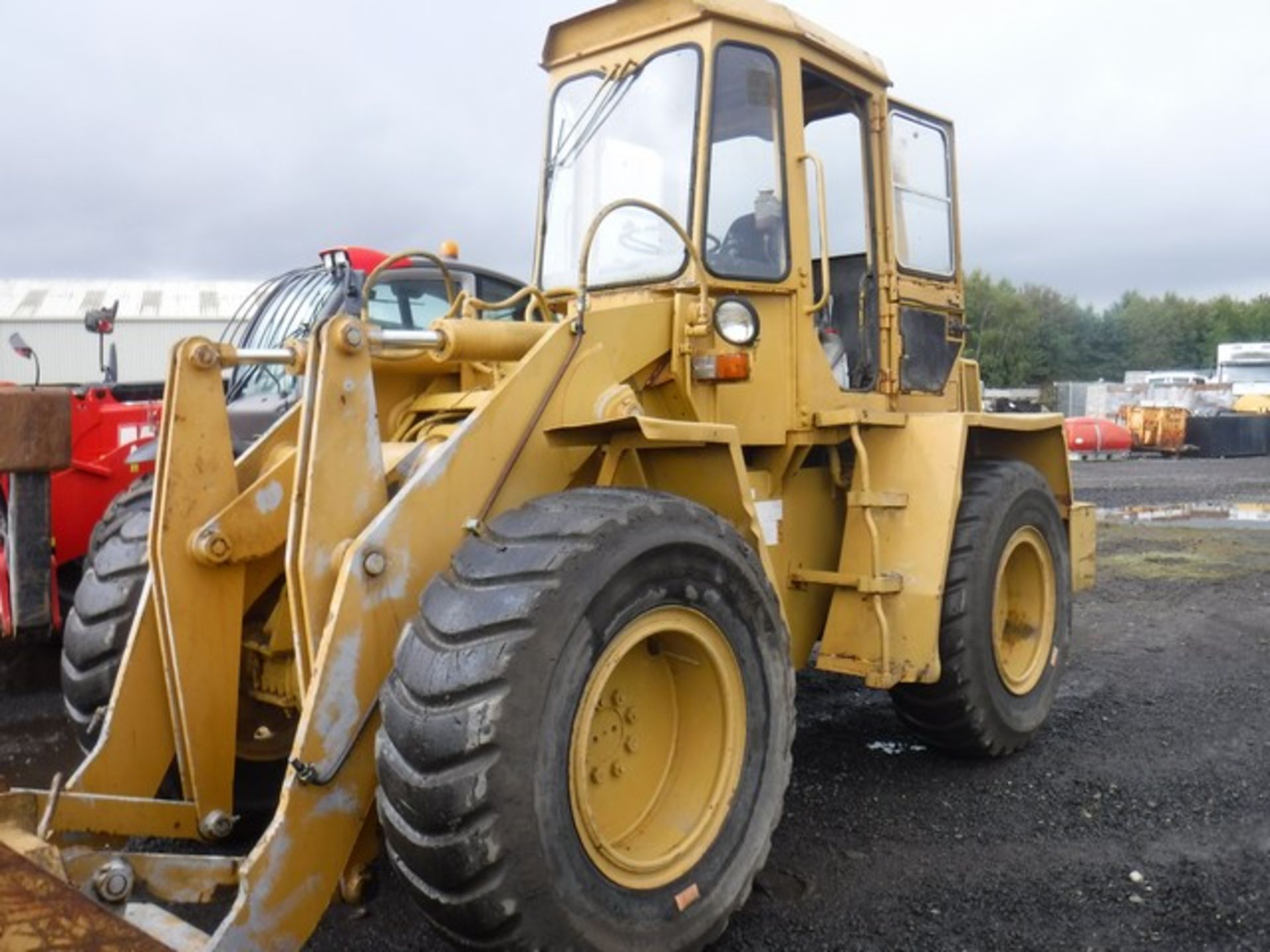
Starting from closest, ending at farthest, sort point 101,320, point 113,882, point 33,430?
point 113,882, point 33,430, point 101,320

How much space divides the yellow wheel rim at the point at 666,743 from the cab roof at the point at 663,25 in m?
2.33

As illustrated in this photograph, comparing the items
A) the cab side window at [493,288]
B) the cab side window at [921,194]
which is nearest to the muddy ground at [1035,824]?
the cab side window at [921,194]

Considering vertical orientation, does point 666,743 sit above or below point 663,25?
below

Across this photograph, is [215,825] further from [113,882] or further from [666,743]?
[666,743]

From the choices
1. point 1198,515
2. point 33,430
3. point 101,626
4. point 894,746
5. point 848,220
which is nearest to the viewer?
point 101,626

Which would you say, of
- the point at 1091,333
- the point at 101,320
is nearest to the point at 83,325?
the point at 101,320

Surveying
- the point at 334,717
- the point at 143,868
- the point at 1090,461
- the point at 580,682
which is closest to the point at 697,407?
the point at 580,682

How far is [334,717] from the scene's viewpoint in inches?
105

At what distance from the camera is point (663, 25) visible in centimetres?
419

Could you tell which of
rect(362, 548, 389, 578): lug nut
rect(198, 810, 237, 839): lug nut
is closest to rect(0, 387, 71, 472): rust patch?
→ rect(198, 810, 237, 839): lug nut

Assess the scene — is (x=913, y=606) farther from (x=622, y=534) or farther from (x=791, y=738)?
(x=622, y=534)

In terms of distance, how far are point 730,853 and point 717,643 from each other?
58 centimetres

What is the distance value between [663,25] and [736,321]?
47.0 inches

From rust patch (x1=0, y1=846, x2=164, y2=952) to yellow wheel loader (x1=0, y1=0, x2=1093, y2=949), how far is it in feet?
0.09
